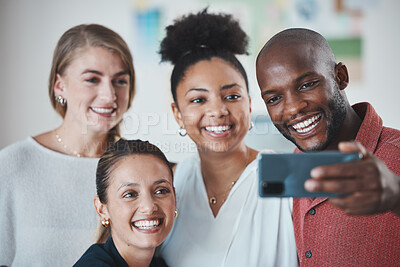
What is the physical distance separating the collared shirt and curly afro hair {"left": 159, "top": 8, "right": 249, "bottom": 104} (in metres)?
0.61

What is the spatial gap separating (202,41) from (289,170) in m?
0.97

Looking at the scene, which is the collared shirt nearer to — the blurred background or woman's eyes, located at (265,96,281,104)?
woman's eyes, located at (265,96,281,104)

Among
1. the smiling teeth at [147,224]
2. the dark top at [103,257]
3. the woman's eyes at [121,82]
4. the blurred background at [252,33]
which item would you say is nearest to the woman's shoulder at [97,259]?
the dark top at [103,257]

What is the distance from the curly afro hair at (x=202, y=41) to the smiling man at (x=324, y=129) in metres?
0.43

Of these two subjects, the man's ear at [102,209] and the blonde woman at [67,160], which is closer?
the man's ear at [102,209]

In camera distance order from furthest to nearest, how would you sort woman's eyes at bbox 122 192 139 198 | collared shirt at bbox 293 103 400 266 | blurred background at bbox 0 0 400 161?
blurred background at bbox 0 0 400 161
woman's eyes at bbox 122 192 139 198
collared shirt at bbox 293 103 400 266

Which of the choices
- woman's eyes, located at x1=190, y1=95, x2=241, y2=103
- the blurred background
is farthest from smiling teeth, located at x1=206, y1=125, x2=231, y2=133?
the blurred background

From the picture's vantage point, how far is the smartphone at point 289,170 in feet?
2.78

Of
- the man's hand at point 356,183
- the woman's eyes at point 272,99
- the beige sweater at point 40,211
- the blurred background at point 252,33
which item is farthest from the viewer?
the blurred background at point 252,33

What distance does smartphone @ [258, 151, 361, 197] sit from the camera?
846 millimetres

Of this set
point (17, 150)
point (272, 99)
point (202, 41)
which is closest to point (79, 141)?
point (17, 150)

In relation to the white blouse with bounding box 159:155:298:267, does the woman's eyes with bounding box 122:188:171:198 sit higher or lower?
higher

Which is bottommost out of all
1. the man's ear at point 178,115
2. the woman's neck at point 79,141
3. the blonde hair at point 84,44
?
the woman's neck at point 79,141

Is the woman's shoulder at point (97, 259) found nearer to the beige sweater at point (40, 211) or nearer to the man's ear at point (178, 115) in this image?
the beige sweater at point (40, 211)
